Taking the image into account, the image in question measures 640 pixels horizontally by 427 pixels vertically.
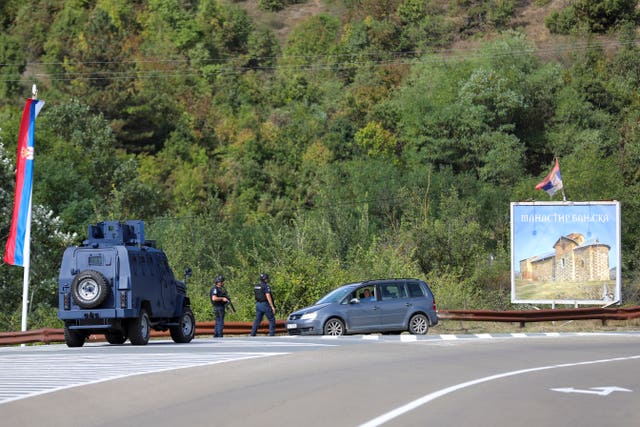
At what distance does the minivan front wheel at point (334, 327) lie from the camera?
32344mm

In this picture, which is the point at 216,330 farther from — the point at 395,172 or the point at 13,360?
the point at 395,172

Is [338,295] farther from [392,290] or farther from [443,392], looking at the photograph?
[443,392]

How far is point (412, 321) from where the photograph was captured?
33.1 meters

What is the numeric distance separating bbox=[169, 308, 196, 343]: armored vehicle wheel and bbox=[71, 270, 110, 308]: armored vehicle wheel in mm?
3034

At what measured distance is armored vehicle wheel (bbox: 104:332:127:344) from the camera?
2931cm

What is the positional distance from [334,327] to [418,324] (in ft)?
7.61

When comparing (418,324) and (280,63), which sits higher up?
(280,63)

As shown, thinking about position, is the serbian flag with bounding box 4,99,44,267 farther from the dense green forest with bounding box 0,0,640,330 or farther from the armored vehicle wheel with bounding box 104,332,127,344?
the dense green forest with bounding box 0,0,640,330

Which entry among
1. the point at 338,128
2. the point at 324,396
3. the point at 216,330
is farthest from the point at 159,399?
the point at 338,128

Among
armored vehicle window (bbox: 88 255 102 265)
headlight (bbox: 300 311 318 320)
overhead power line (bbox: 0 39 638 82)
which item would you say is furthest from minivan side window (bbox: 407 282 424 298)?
overhead power line (bbox: 0 39 638 82)

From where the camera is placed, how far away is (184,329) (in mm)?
29859

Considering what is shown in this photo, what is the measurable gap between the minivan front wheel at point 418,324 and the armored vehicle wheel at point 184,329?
6.18 m

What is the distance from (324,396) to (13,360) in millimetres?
8217

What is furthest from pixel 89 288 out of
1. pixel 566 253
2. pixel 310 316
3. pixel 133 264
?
pixel 566 253
